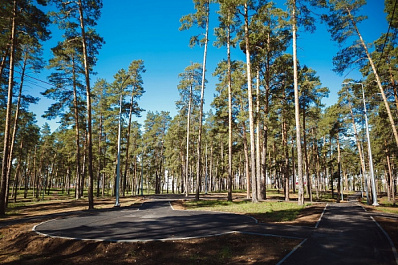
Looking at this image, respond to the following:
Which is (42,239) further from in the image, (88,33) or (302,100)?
(302,100)

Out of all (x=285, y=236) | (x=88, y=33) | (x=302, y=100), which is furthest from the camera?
(x=302, y=100)

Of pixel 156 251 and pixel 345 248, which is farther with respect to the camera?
pixel 156 251

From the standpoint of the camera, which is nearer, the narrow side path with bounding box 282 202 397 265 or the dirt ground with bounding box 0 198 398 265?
the narrow side path with bounding box 282 202 397 265

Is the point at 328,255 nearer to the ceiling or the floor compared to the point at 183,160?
nearer to the floor

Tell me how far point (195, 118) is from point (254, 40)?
802 inches

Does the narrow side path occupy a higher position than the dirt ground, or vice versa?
the narrow side path

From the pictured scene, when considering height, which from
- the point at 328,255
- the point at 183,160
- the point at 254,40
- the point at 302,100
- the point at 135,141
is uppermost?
the point at 254,40

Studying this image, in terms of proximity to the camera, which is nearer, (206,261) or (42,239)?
(206,261)

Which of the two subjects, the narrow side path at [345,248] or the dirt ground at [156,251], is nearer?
the narrow side path at [345,248]

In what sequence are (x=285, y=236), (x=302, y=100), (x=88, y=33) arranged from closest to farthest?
(x=285, y=236)
(x=88, y=33)
(x=302, y=100)

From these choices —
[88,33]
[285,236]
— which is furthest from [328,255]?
[88,33]

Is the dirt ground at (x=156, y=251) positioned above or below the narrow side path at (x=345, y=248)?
below

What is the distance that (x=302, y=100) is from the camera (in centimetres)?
2506

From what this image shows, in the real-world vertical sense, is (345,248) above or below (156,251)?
above
